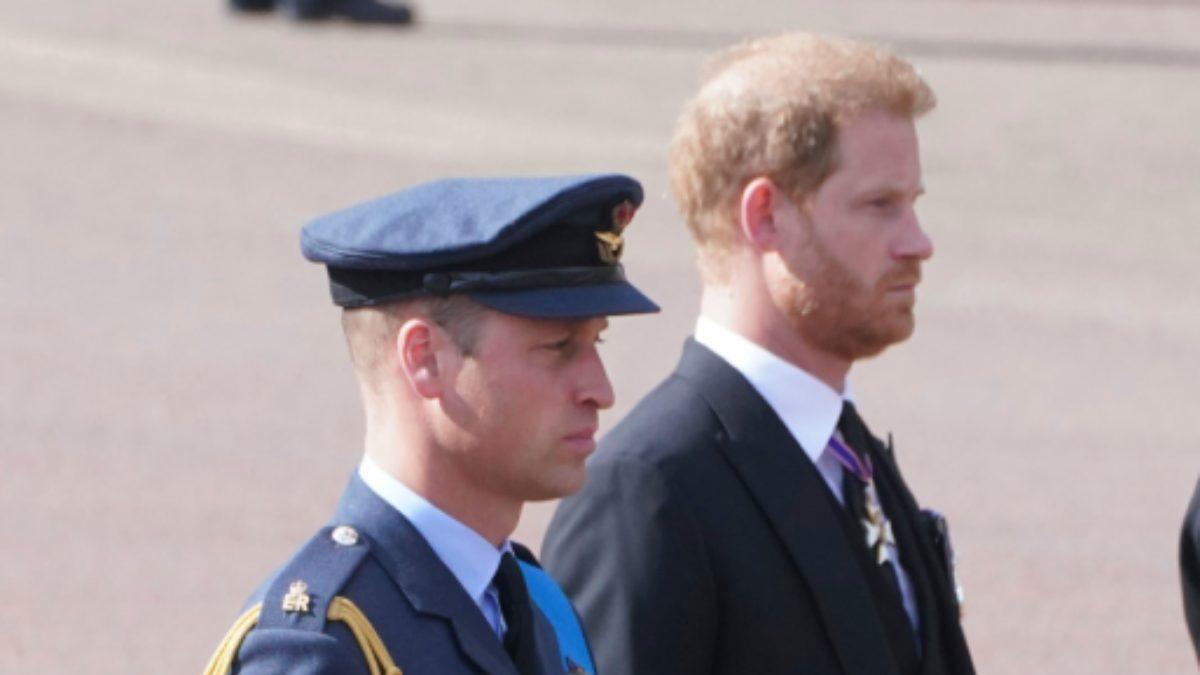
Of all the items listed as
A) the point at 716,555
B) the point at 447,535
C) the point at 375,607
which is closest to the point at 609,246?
the point at 447,535

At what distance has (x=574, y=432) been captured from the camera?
2.89 meters

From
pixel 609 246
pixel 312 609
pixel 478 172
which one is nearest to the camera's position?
pixel 312 609

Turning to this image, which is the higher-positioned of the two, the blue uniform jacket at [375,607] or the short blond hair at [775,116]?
the short blond hair at [775,116]

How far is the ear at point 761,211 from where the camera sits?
149 inches

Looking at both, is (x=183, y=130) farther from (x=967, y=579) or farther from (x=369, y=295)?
(x=369, y=295)

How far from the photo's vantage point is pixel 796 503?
3.67 meters

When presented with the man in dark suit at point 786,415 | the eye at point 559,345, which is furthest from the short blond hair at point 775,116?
the eye at point 559,345

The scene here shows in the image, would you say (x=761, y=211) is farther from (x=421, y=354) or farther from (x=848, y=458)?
(x=421, y=354)

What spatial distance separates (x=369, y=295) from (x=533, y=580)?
441 millimetres

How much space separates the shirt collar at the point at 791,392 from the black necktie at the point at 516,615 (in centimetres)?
82

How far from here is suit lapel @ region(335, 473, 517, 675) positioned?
2.87 m

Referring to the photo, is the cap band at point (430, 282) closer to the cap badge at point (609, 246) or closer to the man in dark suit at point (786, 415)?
the cap badge at point (609, 246)

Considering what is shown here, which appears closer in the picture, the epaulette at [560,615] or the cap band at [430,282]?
the cap band at [430,282]

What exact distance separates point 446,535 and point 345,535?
12 cm
